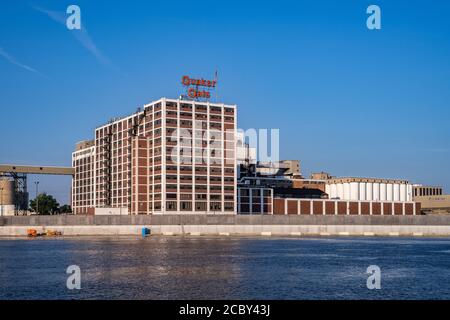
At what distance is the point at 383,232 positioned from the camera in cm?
17262

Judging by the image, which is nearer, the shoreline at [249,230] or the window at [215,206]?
the shoreline at [249,230]

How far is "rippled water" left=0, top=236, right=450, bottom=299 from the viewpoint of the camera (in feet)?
167

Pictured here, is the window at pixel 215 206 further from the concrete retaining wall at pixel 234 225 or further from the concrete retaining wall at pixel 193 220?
the concrete retaining wall at pixel 193 220

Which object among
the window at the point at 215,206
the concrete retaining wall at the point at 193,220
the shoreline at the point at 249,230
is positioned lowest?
the shoreline at the point at 249,230

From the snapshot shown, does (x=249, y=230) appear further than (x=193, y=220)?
Yes

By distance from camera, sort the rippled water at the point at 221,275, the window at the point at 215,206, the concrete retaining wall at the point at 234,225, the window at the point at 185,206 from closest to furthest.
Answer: the rippled water at the point at 221,275 < the concrete retaining wall at the point at 234,225 < the window at the point at 185,206 < the window at the point at 215,206

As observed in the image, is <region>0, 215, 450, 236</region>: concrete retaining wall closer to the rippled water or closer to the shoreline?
the shoreline

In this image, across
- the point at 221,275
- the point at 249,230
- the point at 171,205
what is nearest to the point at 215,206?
the point at 171,205

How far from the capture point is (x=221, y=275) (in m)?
63.1

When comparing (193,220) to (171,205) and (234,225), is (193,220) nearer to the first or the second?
(234,225)

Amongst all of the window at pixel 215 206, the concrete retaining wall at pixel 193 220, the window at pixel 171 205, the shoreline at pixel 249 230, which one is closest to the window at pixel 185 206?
the window at pixel 171 205

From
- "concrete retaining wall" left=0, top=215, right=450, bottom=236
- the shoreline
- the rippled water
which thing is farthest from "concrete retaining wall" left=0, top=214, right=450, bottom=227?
the rippled water

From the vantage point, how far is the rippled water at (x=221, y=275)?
167 ft

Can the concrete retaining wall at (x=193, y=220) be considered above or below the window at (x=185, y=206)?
below
